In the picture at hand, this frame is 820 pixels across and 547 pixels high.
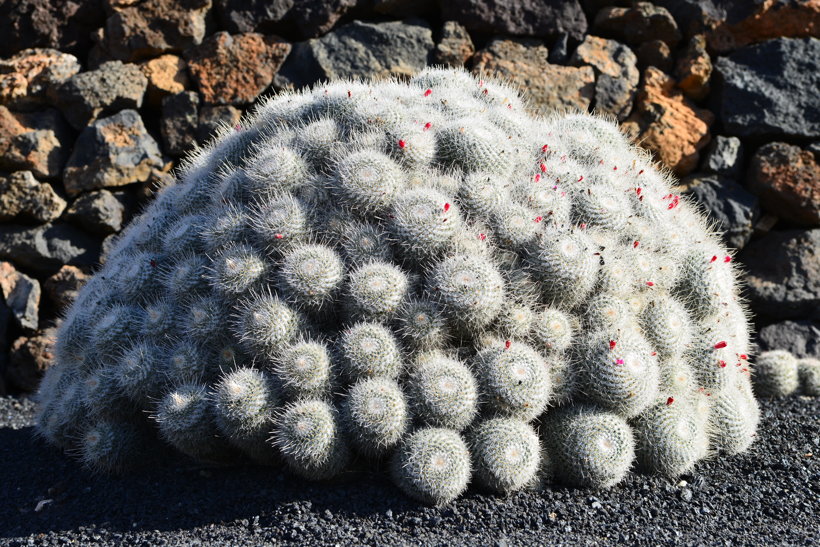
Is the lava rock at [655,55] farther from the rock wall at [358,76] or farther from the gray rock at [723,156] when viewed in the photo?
the gray rock at [723,156]

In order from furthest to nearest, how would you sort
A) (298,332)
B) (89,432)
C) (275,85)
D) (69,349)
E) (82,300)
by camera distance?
(275,85) → (82,300) → (69,349) → (89,432) → (298,332)

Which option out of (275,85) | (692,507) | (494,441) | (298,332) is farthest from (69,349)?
(692,507)

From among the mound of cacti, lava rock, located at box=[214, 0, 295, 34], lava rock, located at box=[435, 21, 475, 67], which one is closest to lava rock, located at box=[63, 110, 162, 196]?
lava rock, located at box=[214, 0, 295, 34]

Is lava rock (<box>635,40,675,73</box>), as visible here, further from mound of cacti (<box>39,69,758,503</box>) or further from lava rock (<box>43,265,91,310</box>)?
lava rock (<box>43,265,91,310</box>)

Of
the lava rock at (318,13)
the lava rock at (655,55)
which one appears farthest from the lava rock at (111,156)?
the lava rock at (655,55)

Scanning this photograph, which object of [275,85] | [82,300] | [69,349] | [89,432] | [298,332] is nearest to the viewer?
[298,332]

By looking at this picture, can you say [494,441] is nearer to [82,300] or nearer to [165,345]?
[165,345]

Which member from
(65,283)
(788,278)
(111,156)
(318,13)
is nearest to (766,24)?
(788,278)
